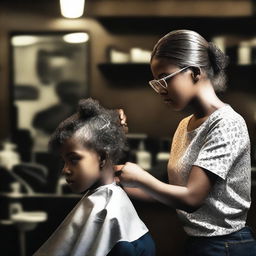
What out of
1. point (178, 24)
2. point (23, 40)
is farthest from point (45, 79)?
point (178, 24)

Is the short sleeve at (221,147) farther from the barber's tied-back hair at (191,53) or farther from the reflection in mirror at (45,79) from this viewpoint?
the reflection in mirror at (45,79)

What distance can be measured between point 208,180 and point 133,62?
2.94 metres

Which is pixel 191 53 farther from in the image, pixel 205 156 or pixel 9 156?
pixel 9 156

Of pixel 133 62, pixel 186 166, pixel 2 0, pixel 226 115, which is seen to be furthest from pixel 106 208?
pixel 2 0

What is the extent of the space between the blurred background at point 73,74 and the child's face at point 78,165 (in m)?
2.61

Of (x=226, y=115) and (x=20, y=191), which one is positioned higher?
(x=226, y=115)

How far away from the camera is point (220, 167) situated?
4.64ft

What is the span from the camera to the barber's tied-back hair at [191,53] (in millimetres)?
1487

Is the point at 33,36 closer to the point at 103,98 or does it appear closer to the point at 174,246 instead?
the point at 103,98

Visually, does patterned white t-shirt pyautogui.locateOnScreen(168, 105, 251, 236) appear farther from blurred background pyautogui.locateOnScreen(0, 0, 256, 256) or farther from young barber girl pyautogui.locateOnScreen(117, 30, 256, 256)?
blurred background pyautogui.locateOnScreen(0, 0, 256, 256)

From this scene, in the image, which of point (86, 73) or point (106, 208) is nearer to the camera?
point (106, 208)

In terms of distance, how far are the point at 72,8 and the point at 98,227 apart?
111 inches

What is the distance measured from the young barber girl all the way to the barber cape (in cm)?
17

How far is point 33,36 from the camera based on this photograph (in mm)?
4305
